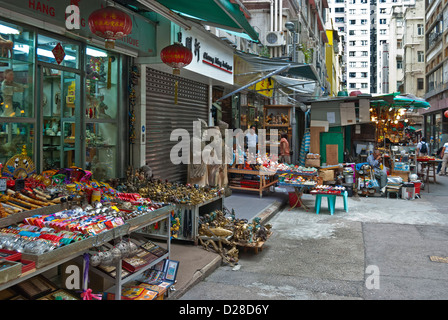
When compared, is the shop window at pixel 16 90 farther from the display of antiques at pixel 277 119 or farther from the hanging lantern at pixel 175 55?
the display of antiques at pixel 277 119

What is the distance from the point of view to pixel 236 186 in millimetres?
12000

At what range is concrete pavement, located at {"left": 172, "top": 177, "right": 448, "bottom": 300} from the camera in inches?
195

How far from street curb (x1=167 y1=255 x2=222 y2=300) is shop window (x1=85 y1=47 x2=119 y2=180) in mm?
3080

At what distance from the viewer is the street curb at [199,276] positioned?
15.3ft

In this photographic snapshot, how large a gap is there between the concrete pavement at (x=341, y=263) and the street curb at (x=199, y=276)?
1.3 inches

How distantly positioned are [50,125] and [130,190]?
66.3 inches

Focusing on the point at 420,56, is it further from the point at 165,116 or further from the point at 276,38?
the point at 165,116

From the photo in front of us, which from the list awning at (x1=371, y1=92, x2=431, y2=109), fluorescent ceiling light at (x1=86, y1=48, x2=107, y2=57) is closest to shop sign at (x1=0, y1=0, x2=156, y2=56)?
fluorescent ceiling light at (x1=86, y1=48, x2=107, y2=57)

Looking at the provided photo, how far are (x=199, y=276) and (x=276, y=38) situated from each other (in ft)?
51.1

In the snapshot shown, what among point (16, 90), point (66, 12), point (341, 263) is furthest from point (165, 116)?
point (341, 263)

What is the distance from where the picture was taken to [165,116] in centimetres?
937

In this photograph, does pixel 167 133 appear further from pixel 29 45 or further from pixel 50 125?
pixel 29 45

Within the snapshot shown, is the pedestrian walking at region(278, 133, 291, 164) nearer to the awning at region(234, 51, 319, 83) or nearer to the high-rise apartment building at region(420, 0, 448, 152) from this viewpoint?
the awning at region(234, 51, 319, 83)
